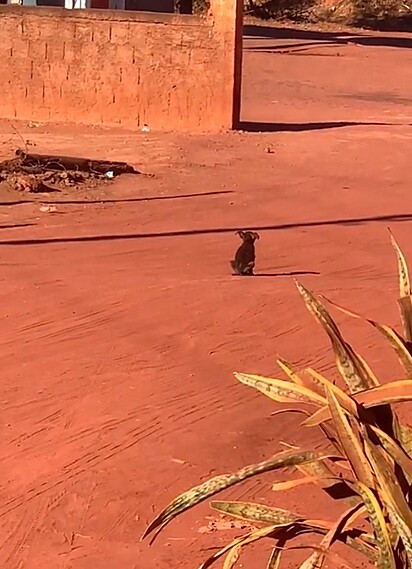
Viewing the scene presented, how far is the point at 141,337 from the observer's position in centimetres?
761

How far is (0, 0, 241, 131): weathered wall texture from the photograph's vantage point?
1697 cm

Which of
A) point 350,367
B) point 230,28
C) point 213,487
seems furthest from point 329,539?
point 230,28

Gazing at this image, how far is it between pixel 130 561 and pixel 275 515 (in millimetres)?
1431

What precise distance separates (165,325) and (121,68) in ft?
33.4

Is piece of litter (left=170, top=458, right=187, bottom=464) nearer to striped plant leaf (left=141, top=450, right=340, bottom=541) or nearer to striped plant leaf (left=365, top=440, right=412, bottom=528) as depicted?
striped plant leaf (left=141, top=450, right=340, bottom=541)

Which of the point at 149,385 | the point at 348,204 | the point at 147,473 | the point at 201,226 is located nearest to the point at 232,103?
the point at 348,204

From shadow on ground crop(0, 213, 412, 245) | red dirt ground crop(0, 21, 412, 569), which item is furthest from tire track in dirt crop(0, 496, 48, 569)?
shadow on ground crop(0, 213, 412, 245)

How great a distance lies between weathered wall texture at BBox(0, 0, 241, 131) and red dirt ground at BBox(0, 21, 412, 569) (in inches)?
49.2

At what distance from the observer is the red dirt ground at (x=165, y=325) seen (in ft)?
17.6

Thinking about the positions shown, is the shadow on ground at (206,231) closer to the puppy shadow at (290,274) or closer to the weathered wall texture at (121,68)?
the puppy shadow at (290,274)

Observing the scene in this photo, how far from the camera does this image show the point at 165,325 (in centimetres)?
785

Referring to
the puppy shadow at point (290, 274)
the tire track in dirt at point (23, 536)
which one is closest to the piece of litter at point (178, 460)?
the tire track in dirt at point (23, 536)

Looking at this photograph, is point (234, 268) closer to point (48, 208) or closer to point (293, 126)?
point (48, 208)

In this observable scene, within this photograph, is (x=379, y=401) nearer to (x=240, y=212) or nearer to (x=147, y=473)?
(x=147, y=473)
